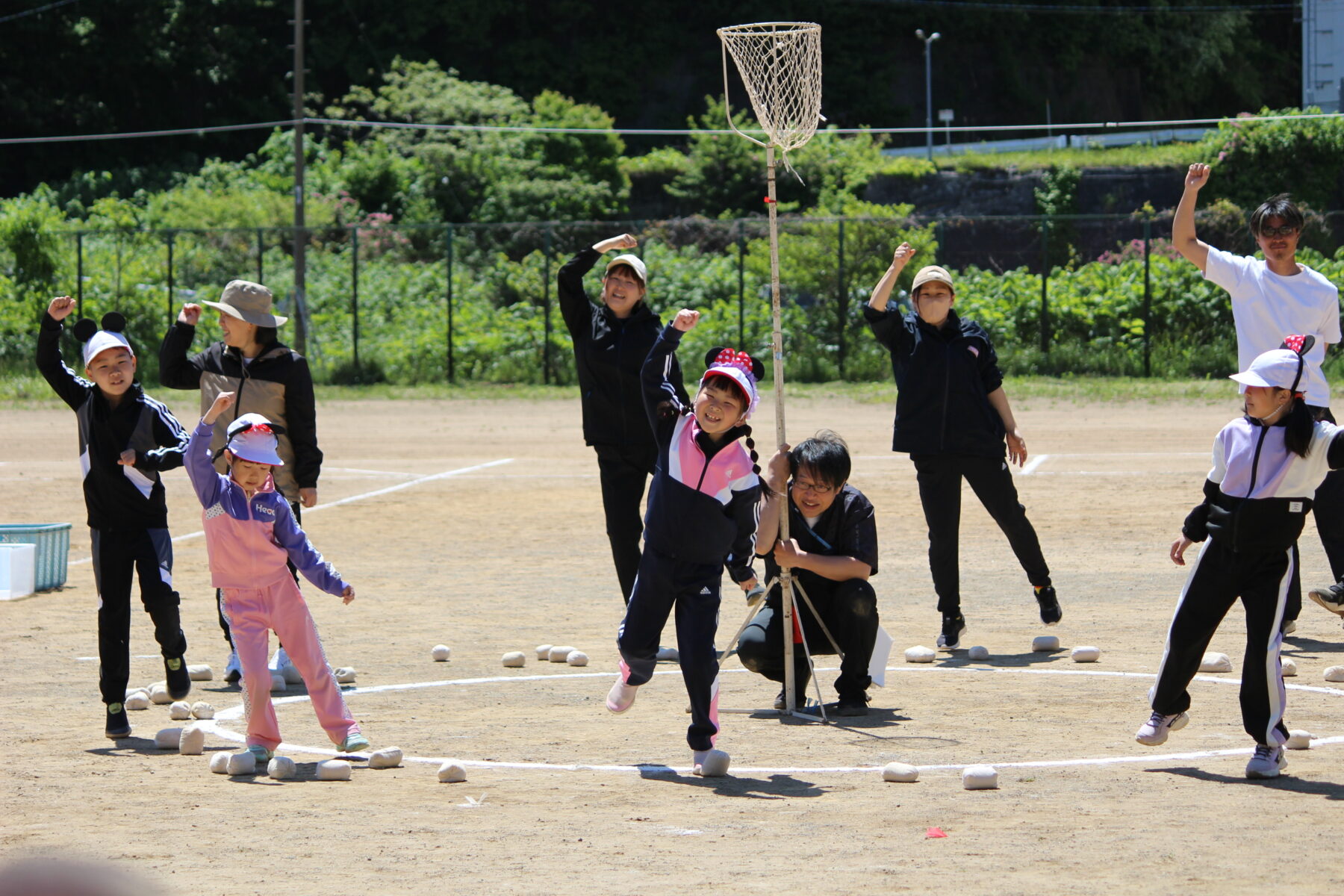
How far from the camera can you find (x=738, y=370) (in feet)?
22.7

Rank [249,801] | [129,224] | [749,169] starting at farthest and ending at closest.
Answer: [749,169], [129,224], [249,801]

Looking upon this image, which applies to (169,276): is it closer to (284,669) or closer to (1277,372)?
(284,669)

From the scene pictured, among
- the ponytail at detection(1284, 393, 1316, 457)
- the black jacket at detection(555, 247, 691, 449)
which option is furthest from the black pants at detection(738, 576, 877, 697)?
the ponytail at detection(1284, 393, 1316, 457)

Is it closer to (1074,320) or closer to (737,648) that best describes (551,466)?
(737,648)

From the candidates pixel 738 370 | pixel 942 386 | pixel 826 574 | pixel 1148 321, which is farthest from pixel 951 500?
pixel 1148 321

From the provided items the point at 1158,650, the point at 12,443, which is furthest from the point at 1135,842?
the point at 12,443

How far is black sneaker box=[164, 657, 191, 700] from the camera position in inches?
321

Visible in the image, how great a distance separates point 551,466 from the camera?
65.2ft

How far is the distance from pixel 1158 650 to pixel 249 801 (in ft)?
17.4

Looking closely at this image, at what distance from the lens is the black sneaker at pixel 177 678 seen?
8156mm

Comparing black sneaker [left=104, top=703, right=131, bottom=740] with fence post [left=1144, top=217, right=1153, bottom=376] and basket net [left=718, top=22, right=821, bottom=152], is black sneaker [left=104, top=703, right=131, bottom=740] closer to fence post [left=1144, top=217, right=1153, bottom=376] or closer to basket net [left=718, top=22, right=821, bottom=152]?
basket net [left=718, top=22, right=821, bottom=152]

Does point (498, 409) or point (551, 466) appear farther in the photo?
point (498, 409)

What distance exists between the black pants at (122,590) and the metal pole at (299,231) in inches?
983

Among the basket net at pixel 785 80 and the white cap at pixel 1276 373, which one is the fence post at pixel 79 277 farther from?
the white cap at pixel 1276 373
